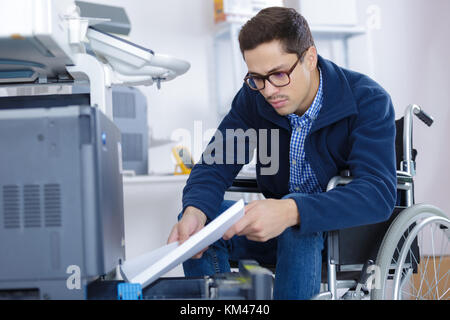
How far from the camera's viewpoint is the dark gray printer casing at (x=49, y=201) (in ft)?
2.42

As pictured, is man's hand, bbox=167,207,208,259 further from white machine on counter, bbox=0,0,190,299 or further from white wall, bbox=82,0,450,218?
white wall, bbox=82,0,450,218

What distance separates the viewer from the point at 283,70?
1225mm

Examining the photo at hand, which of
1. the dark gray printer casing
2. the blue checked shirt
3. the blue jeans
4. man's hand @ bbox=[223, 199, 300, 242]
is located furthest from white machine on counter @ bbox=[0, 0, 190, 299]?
the blue checked shirt

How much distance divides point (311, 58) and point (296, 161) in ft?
0.86

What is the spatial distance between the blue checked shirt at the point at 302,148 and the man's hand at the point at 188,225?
0.29 meters

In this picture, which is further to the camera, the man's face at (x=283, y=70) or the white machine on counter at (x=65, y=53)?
the man's face at (x=283, y=70)

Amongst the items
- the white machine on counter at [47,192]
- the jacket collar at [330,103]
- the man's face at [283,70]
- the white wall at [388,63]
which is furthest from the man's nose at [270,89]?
the white wall at [388,63]

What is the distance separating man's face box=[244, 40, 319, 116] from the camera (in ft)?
3.99

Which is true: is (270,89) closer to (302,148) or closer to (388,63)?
(302,148)

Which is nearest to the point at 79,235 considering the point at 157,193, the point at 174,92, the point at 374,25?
the point at 157,193

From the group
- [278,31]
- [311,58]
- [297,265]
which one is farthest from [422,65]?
[297,265]

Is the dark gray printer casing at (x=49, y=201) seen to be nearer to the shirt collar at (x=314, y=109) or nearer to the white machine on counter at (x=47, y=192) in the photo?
the white machine on counter at (x=47, y=192)

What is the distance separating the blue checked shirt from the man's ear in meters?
0.04
